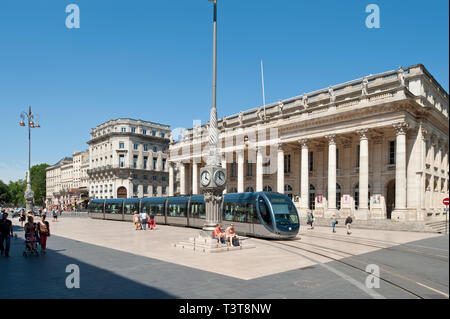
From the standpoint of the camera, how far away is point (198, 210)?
97.2 ft

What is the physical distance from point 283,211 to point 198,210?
33.4ft

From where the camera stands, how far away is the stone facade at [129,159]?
84.8 m

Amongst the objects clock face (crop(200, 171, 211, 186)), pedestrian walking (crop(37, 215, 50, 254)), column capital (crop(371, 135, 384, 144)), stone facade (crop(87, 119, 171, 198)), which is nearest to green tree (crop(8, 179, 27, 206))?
stone facade (crop(87, 119, 171, 198))

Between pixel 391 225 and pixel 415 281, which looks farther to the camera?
pixel 391 225

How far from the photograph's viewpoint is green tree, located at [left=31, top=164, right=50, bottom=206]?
Answer: 132m

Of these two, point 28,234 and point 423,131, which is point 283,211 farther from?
point 423,131

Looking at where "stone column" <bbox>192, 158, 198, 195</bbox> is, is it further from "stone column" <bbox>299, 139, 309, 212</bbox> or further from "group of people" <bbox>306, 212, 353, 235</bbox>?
"group of people" <bbox>306, 212, 353, 235</bbox>

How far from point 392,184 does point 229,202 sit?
2376 centimetres

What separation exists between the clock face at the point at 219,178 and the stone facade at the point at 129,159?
226 feet

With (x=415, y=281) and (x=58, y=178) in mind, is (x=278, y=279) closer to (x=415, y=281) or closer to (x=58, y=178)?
(x=415, y=281)

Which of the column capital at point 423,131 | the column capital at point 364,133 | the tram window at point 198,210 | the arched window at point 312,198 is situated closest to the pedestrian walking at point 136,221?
the tram window at point 198,210

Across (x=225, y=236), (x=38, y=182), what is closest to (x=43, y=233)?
(x=225, y=236)

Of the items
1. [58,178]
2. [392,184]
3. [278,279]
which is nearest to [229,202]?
[278,279]
